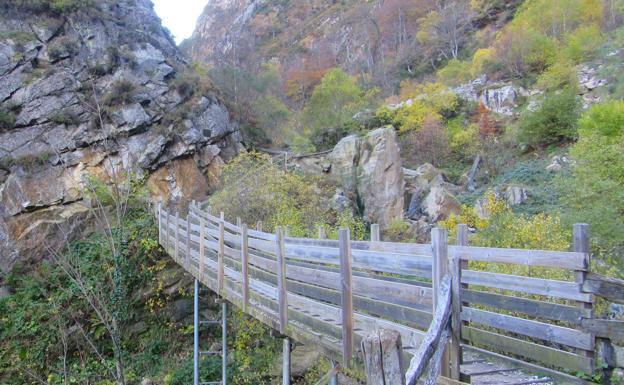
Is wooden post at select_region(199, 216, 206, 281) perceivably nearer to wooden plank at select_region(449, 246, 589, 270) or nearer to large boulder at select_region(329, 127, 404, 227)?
wooden plank at select_region(449, 246, 589, 270)

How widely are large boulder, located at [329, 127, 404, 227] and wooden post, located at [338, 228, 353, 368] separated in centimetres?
1428

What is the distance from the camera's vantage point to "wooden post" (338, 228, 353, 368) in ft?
13.4

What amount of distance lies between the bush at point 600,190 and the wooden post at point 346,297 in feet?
22.7

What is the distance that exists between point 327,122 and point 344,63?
3267 centimetres

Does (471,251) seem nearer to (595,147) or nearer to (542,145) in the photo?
(595,147)

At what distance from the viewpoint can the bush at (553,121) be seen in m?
21.3

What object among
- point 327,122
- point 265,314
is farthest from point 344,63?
point 265,314

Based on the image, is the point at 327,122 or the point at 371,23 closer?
the point at 327,122

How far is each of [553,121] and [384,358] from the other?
75.3 ft

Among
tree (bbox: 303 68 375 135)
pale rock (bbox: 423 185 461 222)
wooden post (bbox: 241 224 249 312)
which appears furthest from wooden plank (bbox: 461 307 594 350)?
tree (bbox: 303 68 375 135)

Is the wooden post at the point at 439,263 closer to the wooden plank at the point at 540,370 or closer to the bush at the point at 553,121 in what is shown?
the wooden plank at the point at 540,370

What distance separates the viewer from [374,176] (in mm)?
19047

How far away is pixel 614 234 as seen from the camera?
31.5 feet

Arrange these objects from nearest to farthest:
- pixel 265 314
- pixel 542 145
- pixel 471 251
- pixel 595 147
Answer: pixel 471 251 → pixel 265 314 → pixel 595 147 → pixel 542 145
